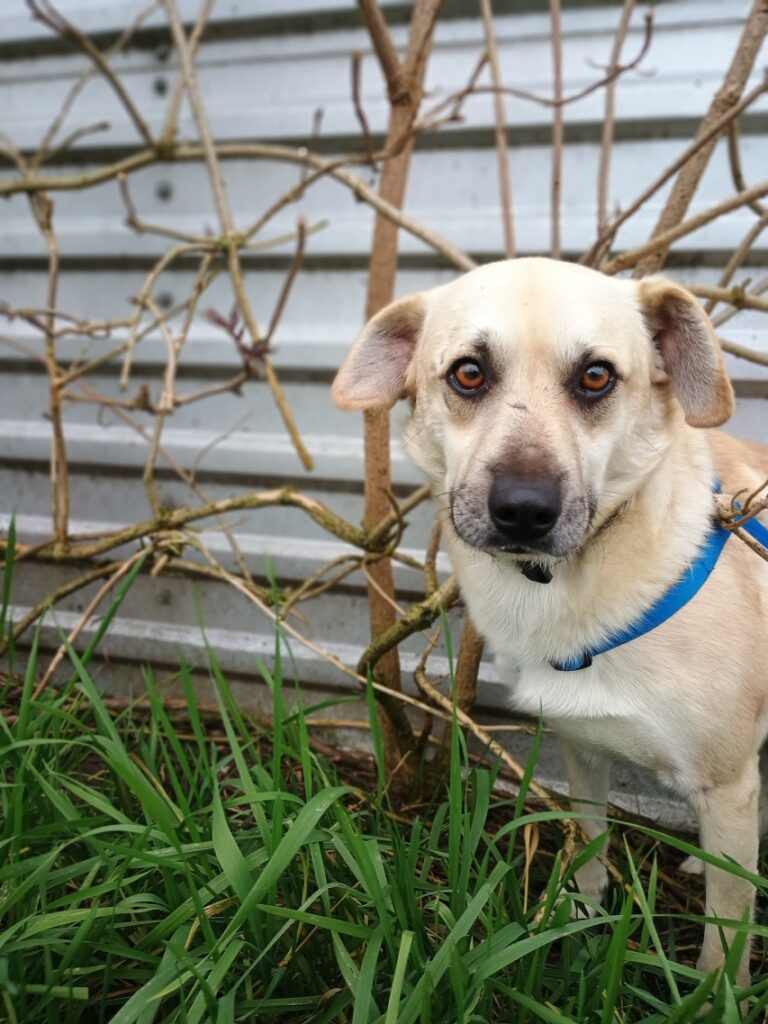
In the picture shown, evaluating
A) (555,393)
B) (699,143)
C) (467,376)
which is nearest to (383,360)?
(467,376)

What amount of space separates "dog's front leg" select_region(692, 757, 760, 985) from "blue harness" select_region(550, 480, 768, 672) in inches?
14.8

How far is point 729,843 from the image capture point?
188 cm

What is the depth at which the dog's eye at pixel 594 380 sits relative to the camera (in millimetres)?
1904

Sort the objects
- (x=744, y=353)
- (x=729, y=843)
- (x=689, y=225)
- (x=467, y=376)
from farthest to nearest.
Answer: (x=744, y=353)
(x=689, y=225)
(x=467, y=376)
(x=729, y=843)

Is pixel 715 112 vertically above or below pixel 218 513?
above

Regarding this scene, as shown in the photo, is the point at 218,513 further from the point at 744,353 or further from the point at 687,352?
the point at 744,353

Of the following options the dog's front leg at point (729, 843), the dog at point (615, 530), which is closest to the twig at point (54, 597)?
the dog at point (615, 530)

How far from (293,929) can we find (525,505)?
98 cm

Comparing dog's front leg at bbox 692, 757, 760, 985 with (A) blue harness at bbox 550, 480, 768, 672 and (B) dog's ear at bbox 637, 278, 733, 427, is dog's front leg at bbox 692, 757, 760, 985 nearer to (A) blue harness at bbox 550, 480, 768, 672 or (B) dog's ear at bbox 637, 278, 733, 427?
(A) blue harness at bbox 550, 480, 768, 672

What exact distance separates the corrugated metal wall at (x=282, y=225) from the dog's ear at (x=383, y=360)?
990 mm

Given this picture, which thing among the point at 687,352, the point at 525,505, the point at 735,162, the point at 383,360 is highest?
the point at 735,162

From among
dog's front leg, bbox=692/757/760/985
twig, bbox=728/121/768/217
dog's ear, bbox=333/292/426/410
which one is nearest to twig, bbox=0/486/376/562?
dog's ear, bbox=333/292/426/410

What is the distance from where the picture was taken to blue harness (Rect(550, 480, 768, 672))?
74.5 inches

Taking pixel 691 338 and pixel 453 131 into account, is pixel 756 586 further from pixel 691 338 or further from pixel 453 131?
pixel 453 131
